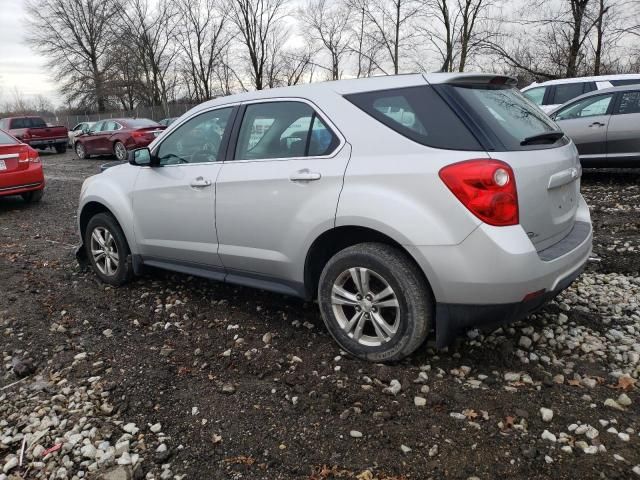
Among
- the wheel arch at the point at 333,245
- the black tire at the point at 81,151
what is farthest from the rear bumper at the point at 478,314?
the black tire at the point at 81,151

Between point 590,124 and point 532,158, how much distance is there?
22.4 feet

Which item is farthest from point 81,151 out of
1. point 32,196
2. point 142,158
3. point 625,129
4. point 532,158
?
point 532,158

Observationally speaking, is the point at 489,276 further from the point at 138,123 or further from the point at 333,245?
the point at 138,123

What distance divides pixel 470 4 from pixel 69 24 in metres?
35.9

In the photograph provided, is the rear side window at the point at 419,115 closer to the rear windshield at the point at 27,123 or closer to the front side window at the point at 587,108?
the front side window at the point at 587,108

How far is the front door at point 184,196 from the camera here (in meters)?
3.66

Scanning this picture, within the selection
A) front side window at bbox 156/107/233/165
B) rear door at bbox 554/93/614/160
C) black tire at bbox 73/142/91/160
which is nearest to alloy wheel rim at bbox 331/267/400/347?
front side window at bbox 156/107/233/165

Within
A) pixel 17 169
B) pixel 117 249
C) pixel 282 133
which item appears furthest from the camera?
pixel 17 169

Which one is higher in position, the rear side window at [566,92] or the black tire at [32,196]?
the rear side window at [566,92]

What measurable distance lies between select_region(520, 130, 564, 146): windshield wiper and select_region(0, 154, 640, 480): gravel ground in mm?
1260

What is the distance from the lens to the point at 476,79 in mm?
2943

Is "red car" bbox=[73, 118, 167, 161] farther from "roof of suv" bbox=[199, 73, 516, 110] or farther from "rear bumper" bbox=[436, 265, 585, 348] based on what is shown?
"rear bumper" bbox=[436, 265, 585, 348]

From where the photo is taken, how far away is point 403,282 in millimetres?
2738

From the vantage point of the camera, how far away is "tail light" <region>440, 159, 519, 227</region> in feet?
8.14
